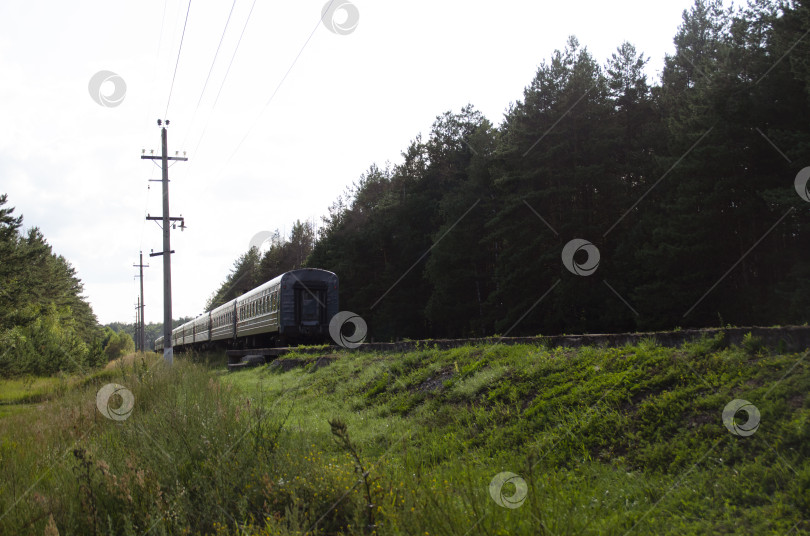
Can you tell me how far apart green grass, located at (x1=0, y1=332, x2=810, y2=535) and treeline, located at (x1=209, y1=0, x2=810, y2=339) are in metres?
13.9

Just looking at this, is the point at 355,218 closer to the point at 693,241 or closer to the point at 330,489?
the point at 693,241

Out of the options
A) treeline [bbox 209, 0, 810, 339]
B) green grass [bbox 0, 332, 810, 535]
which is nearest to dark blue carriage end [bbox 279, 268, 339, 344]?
treeline [bbox 209, 0, 810, 339]

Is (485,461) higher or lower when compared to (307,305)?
lower

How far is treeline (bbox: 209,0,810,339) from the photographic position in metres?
18.3

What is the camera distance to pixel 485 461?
16.4 ft

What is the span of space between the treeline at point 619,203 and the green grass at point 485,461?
1387cm

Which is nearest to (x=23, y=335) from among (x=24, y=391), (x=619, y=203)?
(x=24, y=391)

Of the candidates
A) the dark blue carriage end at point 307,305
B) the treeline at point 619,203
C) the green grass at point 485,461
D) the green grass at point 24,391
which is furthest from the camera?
the dark blue carriage end at point 307,305

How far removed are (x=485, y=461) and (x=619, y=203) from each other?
21.8m

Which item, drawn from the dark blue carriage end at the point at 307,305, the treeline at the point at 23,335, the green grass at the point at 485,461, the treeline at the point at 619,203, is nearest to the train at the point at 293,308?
the dark blue carriage end at the point at 307,305

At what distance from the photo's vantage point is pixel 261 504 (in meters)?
3.99

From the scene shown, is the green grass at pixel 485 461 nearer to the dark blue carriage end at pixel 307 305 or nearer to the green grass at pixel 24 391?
the green grass at pixel 24 391

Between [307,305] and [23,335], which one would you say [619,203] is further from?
[23,335]

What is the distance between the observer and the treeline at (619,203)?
59.9ft
